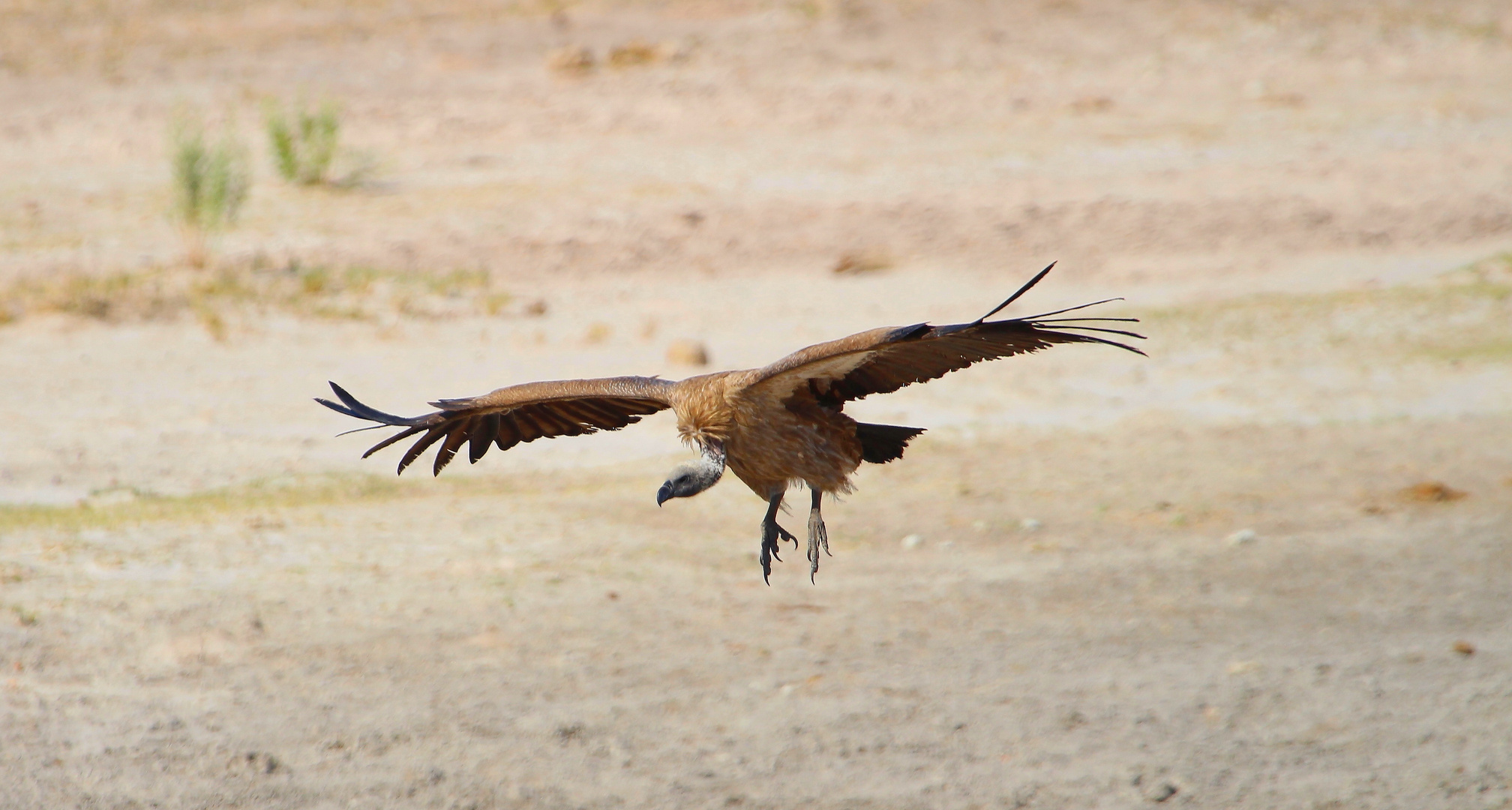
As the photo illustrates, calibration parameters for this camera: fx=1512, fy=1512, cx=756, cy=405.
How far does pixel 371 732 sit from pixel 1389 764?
3800mm

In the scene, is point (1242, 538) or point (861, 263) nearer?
point (1242, 538)

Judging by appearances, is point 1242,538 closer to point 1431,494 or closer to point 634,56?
point 1431,494

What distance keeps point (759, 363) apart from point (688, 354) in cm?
64

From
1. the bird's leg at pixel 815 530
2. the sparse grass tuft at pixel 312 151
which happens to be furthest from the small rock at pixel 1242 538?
the sparse grass tuft at pixel 312 151

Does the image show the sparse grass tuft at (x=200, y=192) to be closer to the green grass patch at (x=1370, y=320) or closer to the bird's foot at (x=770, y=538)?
the green grass patch at (x=1370, y=320)

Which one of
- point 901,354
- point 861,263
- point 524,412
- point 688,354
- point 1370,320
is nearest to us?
point 901,354

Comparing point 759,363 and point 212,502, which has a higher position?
point 759,363

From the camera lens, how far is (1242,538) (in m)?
7.45

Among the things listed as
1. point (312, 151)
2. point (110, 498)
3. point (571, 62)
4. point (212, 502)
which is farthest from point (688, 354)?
point (571, 62)

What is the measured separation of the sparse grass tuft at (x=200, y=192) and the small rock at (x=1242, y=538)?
25.2ft

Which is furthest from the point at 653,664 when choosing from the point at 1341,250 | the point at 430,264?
the point at 1341,250

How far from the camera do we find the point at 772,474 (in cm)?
528

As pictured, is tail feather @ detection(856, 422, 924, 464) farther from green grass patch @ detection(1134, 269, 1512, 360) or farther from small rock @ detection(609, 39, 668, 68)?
small rock @ detection(609, 39, 668, 68)

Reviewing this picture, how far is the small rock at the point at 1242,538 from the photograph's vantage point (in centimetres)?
743
